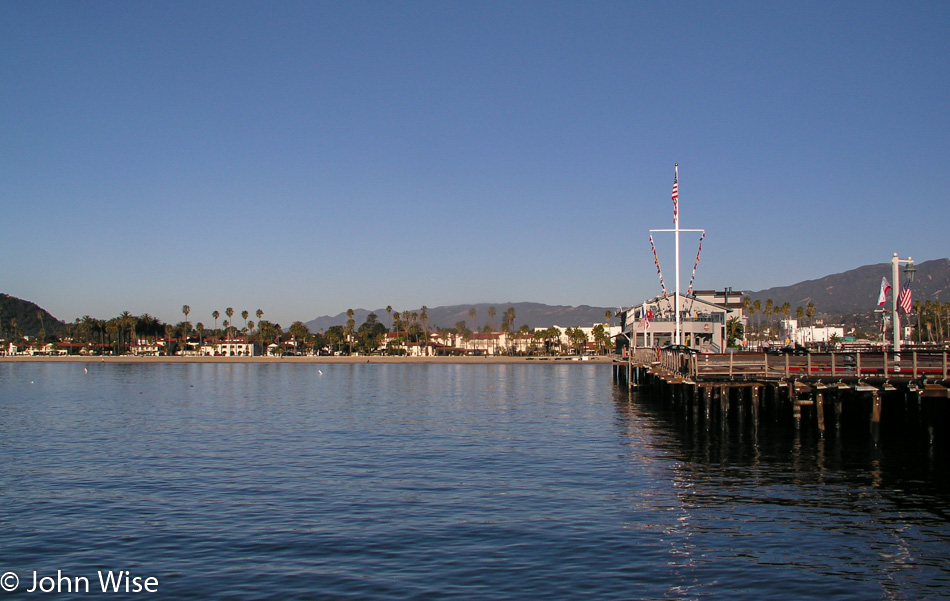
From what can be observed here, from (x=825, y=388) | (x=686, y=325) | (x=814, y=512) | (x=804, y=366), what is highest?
(x=686, y=325)

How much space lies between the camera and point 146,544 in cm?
1761

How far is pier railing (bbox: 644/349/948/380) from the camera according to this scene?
3164cm

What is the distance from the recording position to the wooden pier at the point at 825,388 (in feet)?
98.5

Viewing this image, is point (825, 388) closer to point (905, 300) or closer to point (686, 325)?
point (905, 300)

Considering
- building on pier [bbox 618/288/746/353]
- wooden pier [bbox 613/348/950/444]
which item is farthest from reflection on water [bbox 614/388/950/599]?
building on pier [bbox 618/288/746/353]

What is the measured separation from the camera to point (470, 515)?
20.2m

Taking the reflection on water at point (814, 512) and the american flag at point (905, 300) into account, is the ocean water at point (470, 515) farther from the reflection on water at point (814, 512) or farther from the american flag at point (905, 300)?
the american flag at point (905, 300)

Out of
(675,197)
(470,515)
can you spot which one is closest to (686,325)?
(675,197)

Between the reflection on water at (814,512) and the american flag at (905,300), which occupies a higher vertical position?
the american flag at (905,300)

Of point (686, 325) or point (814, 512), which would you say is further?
point (686, 325)

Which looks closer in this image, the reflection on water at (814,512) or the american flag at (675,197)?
the reflection on water at (814,512)

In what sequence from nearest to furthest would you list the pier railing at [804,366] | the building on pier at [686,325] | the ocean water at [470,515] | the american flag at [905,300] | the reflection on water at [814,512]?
the ocean water at [470,515] → the reflection on water at [814,512] → the pier railing at [804,366] → the american flag at [905,300] → the building on pier at [686,325]

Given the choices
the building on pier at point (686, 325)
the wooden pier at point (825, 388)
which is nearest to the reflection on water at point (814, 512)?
the wooden pier at point (825, 388)

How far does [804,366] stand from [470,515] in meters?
22.4
